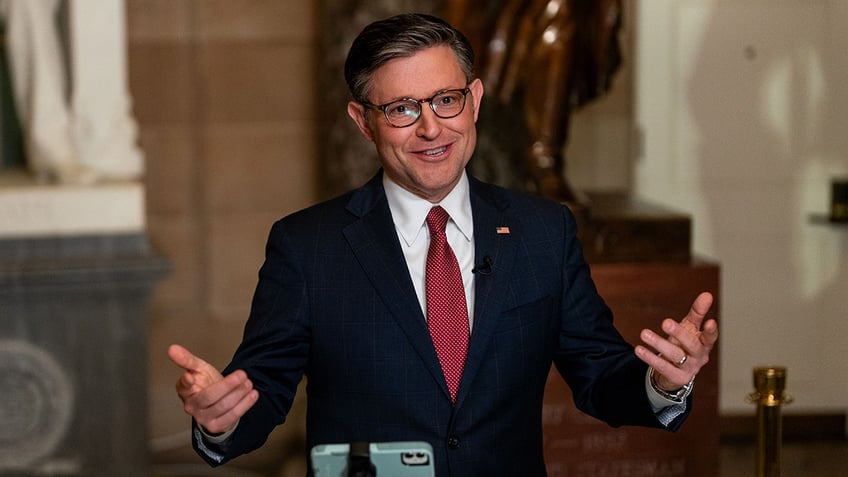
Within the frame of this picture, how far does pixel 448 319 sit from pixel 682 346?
507 mm

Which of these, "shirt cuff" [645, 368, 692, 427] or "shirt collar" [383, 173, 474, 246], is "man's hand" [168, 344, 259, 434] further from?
"shirt cuff" [645, 368, 692, 427]

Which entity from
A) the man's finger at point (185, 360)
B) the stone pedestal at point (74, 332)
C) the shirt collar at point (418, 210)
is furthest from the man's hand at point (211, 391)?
the stone pedestal at point (74, 332)

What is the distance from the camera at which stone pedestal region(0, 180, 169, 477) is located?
4906 millimetres

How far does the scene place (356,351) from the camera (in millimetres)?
2723

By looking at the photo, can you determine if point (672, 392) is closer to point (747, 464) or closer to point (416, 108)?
point (416, 108)

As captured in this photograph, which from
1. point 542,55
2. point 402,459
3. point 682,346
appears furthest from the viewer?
point 542,55

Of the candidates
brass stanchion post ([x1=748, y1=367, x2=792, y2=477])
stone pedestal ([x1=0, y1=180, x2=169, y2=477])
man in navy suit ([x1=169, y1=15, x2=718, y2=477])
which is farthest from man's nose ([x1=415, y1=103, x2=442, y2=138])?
stone pedestal ([x1=0, y1=180, x2=169, y2=477])

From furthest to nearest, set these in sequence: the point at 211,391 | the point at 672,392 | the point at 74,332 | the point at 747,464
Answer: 1. the point at 747,464
2. the point at 74,332
3. the point at 672,392
4. the point at 211,391

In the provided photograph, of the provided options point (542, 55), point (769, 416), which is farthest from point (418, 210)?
point (542, 55)

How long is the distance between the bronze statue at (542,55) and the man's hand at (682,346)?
113 inches

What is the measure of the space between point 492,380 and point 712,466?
266 cm

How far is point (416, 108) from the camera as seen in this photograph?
2648mm

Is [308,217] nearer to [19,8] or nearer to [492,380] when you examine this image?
[492,380]

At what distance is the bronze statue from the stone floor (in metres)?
1.63
